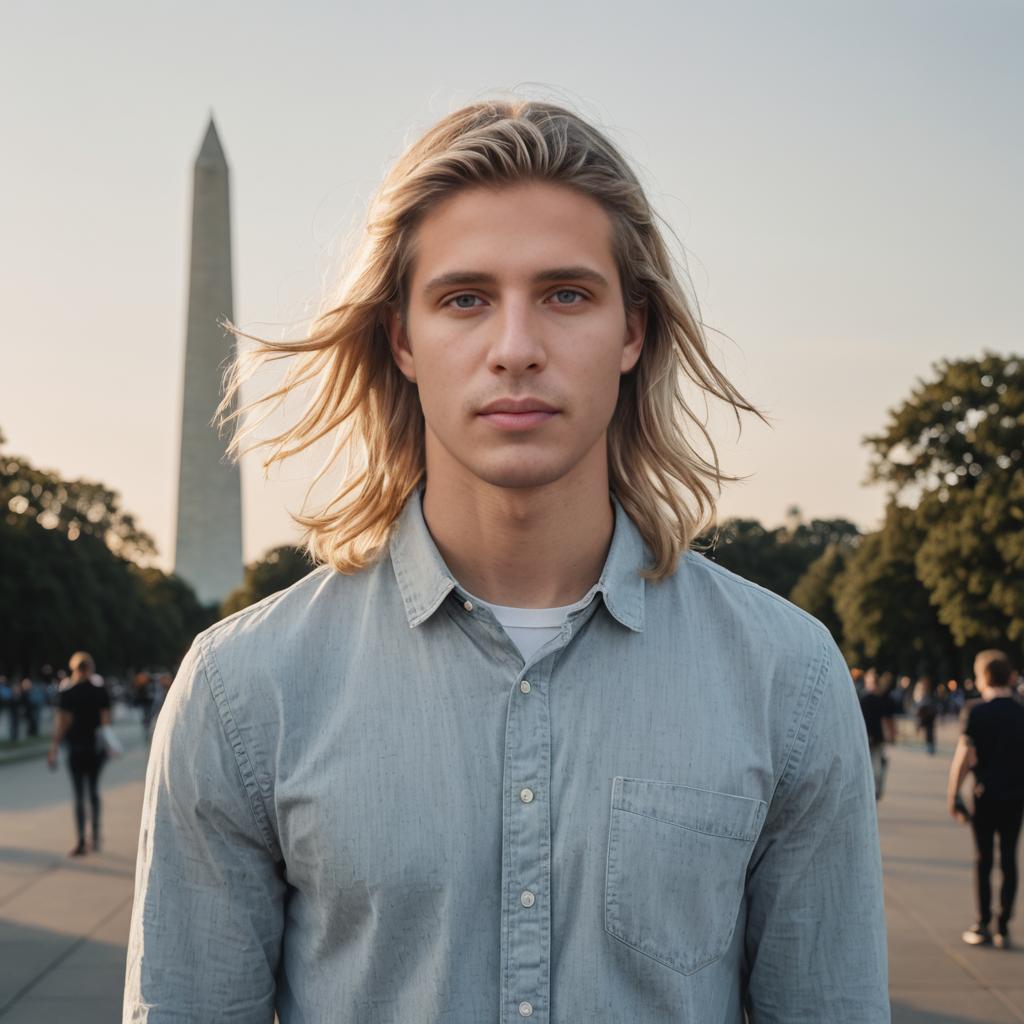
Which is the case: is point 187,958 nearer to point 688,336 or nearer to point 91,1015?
point 688,336

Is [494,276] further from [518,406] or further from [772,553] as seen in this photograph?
[772,553]

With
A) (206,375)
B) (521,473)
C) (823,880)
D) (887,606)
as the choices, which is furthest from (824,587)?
Answer: (521,473)

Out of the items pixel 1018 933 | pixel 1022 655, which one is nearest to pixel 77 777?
pixel 1018 933

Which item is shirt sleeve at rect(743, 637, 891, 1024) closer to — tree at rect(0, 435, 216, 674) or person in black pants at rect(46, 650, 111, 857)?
person in black pants at rect(46, 650, 111, 857)

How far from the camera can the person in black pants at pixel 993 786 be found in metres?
9.42

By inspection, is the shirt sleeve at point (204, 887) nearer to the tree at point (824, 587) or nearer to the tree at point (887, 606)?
the tree at point (887, 606)

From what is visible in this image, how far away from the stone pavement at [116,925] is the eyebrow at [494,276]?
546 centimetres

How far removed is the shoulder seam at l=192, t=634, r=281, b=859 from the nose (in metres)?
0.62

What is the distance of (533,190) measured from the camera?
246 cm

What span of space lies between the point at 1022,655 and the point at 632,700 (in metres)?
47.4


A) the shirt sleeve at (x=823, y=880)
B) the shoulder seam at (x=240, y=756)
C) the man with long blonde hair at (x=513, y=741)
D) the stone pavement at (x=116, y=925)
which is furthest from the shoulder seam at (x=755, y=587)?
Result: the stone pavement at (x=116, y=925)

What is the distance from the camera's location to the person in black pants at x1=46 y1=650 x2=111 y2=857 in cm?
1311

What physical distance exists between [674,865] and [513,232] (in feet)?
3.18

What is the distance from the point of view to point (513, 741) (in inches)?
92.1
